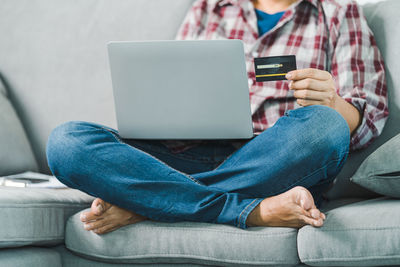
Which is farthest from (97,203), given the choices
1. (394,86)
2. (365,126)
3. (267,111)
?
(394,86)

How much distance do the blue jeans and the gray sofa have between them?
0.18 ft

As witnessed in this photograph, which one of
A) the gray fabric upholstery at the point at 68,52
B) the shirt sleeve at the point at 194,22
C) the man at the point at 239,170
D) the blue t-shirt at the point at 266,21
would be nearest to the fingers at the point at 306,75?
the man at the point at 239,170

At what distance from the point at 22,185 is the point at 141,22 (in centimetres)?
70

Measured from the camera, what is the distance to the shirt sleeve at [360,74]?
1.33 m

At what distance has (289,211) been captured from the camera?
3.30 ft

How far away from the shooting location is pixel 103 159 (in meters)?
1.09

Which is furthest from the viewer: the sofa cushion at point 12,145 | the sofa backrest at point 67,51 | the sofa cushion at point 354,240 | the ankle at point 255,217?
the sofa backrest at point 67,51

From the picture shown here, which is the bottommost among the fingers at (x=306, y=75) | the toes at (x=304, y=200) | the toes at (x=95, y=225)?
the toes at (x=95, y=225)

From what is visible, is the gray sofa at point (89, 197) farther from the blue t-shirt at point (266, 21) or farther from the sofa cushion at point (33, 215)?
the blue t-shirt at point (266, 21)

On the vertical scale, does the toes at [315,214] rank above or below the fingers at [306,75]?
below

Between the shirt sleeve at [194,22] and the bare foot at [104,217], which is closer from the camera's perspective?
the bare foot at [104,217]

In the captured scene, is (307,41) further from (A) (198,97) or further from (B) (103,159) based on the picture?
(B) (103,159)

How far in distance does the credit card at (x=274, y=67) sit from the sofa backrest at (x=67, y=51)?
68 centimetres

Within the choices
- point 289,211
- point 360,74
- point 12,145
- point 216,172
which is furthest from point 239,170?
point 12,145
